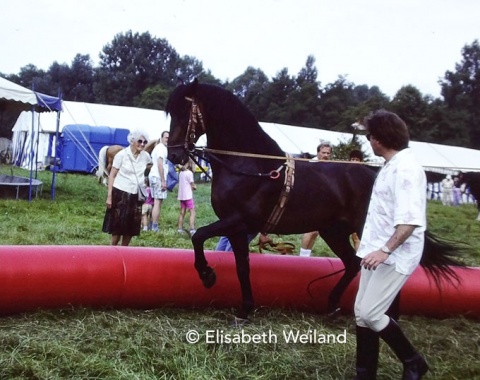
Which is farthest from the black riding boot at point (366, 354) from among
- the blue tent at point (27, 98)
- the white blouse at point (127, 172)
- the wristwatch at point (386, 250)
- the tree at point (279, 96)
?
the tree at point (279, 96)

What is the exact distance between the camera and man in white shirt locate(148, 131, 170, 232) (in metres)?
9.89

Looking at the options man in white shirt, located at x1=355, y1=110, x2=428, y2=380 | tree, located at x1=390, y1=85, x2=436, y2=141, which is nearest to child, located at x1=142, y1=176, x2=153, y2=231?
man in white shirt, located at x1=355, y1=110, x2=428, y2=380

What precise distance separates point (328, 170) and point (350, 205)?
14.8 inches

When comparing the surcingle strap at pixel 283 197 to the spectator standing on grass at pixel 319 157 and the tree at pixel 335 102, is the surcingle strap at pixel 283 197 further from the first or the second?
the tree at pixel 335 102

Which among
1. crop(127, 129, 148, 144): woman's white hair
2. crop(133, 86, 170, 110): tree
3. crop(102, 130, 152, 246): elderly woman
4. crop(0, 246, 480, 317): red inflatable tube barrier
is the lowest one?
crop(0, 246, 480, 317): red inflatable tube barrier

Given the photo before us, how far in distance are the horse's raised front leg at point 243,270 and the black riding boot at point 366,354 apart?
1.44m

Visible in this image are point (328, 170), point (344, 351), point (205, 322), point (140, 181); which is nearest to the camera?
point (344, 351)

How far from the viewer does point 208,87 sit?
5188 millimetres

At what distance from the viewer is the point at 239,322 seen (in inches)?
193

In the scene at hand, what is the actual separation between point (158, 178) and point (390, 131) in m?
7.19

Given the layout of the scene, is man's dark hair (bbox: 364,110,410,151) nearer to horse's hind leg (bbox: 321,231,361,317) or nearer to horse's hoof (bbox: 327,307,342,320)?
horse's hind leg (bbox: 321,231,361,317)

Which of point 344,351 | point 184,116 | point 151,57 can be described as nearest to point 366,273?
point 344,351

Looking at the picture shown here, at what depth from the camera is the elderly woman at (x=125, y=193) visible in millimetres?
6949

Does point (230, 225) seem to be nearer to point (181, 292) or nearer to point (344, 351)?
point (181, 292)
